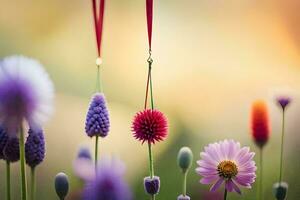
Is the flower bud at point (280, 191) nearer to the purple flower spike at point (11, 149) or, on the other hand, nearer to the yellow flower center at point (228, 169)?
the yellow flower center at point (228, 169)

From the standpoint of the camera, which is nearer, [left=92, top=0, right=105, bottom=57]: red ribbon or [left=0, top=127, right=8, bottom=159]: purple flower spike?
[left=0, top=127, right=8, bottom=159]: purple flower spike

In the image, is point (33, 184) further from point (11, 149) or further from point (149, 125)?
point (149, 125)

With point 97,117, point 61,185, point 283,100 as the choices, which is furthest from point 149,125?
point 283,100

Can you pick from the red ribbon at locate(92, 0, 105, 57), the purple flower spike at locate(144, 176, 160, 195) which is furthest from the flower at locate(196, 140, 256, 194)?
the red ribbon at locate(92, 0, 105, 57)

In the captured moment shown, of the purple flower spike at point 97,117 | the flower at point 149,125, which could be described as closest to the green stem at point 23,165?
the purple flower spike at point 97,117

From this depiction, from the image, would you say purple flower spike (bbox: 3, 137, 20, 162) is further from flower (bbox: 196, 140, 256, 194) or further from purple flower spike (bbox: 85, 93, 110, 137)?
flower (bbox: 196, 140, 256, 194)

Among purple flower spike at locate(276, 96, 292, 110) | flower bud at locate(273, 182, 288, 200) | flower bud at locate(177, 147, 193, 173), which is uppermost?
purple flower spike at locate(276, 96, 292, 110)

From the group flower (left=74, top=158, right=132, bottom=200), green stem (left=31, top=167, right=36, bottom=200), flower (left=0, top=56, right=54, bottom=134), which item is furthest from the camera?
green stem (left=31, top=167, right=36, bottom=200)

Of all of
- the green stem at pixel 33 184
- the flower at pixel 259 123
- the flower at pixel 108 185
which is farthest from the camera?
the flower at pixel 259 123
